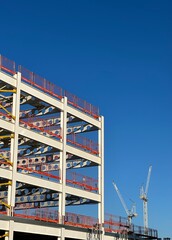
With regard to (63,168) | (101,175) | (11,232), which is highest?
(63,168)

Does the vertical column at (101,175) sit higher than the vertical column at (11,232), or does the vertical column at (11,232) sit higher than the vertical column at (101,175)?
the vertical column at (101,175)

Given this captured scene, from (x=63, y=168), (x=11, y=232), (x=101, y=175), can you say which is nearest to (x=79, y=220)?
(x=63, y=168)

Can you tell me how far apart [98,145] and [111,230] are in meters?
12.5

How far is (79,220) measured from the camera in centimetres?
6181

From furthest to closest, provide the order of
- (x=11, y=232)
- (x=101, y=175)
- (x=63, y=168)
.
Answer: (x=101, y=175), (x=63, y=168), (x=11, y=232)

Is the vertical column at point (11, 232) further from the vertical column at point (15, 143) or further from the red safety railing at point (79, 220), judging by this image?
the red safety railing at point (79, 220)

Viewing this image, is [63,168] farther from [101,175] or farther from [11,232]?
[11,232]

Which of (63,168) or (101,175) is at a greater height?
(63,168)

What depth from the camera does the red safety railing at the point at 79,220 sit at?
198 ft

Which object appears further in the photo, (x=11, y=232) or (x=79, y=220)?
(x=79, y=220)

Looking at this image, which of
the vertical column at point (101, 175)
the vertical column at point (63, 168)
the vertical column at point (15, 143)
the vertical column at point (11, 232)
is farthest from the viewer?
the vertical column at point (101, 175)

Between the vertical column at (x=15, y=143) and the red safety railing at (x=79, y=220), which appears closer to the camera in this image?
the vertical column at (x=15, y=143)

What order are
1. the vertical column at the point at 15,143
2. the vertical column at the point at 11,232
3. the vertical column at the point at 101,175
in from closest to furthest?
the vertical column at the point at 11,232 → the vertical column at the point at 15,143 → the vertical column at the point at 101,175

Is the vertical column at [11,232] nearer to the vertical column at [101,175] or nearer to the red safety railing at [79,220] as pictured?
the red safety railing at [79,220]
